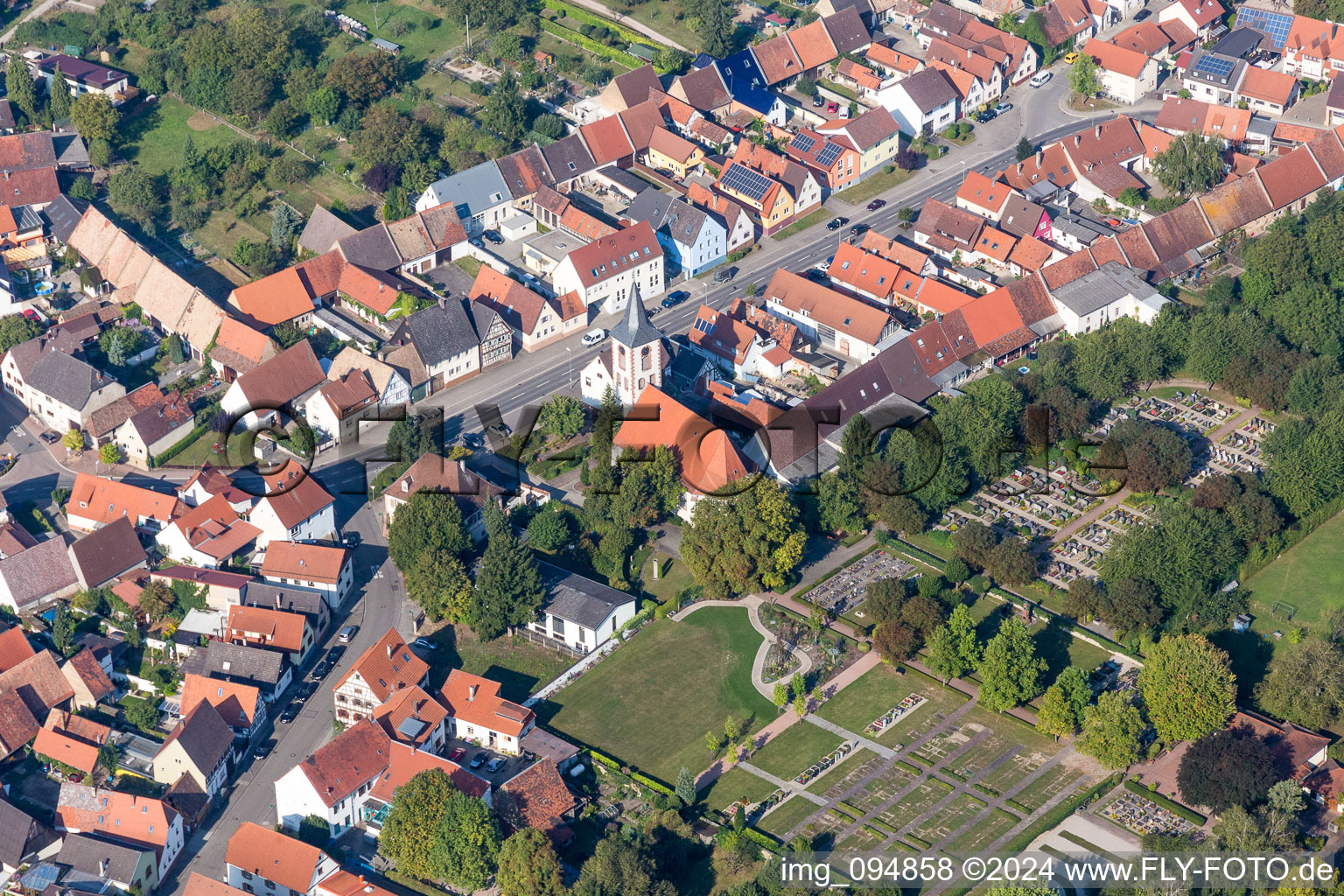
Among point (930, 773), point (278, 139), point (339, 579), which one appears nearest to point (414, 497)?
point (339, 579)

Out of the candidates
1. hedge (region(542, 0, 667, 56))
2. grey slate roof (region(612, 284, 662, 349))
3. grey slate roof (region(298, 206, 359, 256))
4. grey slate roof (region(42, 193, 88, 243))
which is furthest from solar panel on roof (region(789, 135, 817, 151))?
grey slate roof (region(42, 193, 88, 243))

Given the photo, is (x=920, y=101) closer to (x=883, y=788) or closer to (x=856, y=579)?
(x=856, y=579)

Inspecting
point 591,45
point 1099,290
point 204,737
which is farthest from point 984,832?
point 591,45

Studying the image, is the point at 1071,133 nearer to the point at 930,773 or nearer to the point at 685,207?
the point at 685,207

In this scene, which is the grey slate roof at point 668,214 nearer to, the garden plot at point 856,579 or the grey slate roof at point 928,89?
the grey slate roof at point 928,89

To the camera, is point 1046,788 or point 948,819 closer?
point 948,819

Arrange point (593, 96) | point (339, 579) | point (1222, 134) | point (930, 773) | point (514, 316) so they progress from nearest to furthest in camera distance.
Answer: point (930, 773) < point (339, 579) < point (514, 316) < point (1222, 134) < point (593, 96)
